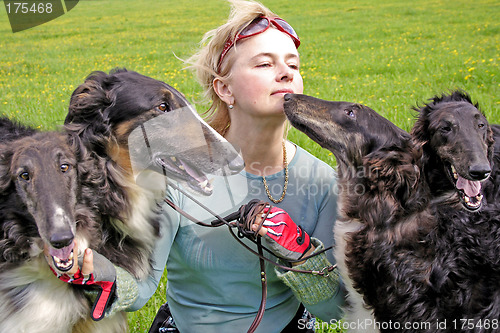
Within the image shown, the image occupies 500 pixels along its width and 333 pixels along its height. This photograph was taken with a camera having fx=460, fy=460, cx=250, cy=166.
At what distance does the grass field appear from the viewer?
7.38m

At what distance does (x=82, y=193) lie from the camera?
198 centimetres

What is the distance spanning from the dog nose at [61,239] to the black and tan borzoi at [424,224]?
1.39m

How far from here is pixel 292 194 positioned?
2.72 metres

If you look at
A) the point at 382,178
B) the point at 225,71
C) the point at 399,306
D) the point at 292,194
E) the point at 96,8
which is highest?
the point at 225,71

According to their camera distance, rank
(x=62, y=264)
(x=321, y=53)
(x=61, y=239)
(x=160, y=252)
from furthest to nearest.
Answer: (x=321, y=53)
(x=160, y=252)
(x=62, y=264)
(x=61, y=239)

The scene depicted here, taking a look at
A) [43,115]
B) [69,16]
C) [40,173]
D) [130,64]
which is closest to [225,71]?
[40,173]

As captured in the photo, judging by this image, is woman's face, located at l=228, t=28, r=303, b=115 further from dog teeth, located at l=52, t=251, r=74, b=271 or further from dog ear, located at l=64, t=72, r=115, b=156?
dog teeth, located at l=52, t=251, r=74, b=271

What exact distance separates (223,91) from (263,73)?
326 millimetres

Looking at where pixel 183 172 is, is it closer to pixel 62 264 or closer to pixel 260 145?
pixel 260 145

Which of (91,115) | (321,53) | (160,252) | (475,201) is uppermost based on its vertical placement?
(91,115)

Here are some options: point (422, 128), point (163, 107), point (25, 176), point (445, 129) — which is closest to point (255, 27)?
point (163, 107)

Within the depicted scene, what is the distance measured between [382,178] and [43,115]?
5.56 m

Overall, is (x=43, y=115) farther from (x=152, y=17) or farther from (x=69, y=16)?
(x=69, y=16)

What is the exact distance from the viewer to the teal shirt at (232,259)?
8.59 feet
